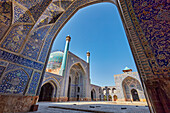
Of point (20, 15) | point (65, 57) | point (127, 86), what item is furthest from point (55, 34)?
point (127, 86)

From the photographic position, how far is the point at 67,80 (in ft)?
40.4

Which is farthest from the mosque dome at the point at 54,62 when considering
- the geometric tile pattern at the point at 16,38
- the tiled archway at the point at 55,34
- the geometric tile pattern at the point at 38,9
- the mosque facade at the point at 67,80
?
the geometric tile pattern at the point at 38,9

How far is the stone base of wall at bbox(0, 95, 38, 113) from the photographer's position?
235 centimetres

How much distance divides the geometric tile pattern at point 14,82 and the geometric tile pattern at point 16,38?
88 centimetres

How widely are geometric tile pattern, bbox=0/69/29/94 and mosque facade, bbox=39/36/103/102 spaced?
7.53m

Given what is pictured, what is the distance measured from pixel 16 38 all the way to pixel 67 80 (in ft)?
33.7

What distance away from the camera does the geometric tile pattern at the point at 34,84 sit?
9.92 ft

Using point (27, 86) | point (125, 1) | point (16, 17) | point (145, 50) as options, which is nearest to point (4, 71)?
point (27, 86)

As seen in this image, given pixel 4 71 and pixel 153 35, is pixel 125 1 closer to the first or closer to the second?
A: pixel 153 35

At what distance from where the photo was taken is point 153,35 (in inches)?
72.7

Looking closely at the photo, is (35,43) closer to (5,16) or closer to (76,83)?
(5,16)

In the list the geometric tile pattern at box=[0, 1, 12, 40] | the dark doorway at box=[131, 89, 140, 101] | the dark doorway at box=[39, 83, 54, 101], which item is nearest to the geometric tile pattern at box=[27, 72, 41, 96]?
the geometric tile pattern at box=[0, 1, 12, 40]

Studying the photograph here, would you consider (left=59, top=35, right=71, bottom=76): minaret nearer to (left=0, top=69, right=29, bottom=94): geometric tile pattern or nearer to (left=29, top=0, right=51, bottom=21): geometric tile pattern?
(left=0, top=69, right=29, bottom=94): geometric tile pattern

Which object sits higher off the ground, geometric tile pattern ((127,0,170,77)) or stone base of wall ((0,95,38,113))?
geometric tile pattern ((127,0,170,77))
